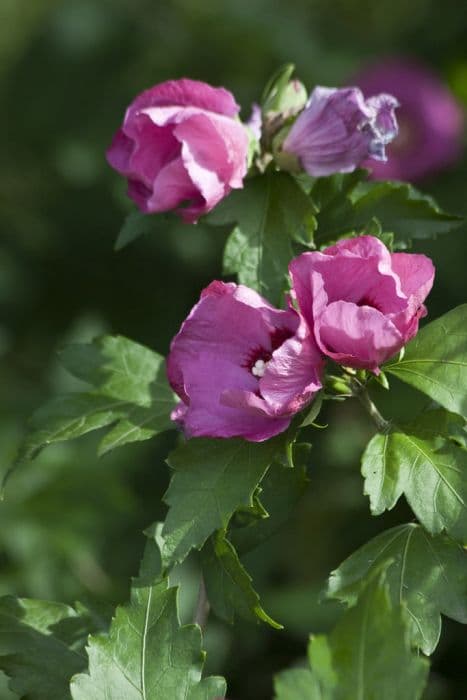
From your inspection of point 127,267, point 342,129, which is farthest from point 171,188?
point 127,267

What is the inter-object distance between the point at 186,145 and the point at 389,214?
0.33 m

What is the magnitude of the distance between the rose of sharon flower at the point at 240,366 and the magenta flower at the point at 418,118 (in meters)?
2.55

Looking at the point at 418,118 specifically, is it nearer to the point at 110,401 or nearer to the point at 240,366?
the point at 110,401

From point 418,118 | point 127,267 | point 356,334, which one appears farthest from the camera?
point 127,267

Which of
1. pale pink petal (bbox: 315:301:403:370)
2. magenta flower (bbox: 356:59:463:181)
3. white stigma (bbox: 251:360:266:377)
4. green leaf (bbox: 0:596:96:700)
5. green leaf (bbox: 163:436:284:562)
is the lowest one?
magenta flower (bbox: 356:59:463:181)

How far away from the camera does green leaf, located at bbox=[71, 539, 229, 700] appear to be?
135cm

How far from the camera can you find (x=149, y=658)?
1378mm

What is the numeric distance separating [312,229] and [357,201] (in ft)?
0.29

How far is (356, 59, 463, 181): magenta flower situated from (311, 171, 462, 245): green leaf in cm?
222

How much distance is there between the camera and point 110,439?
1.52 metres

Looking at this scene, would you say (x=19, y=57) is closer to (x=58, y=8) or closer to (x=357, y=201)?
(x=58, y=8)

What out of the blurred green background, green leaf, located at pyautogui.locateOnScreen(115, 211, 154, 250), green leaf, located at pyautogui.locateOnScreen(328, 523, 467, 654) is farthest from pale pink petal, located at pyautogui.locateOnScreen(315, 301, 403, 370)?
the blurred green background

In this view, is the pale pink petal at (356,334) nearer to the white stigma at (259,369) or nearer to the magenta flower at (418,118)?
the white stigma at (259,369)

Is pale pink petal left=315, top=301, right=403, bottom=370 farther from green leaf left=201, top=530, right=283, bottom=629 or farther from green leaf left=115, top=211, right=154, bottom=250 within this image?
green leaf left=115, top=211, right=154, bottom=250
